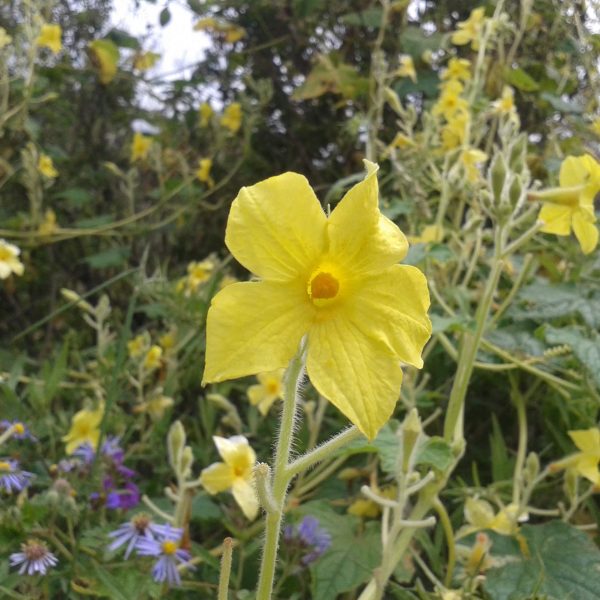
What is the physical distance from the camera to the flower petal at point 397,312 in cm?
59

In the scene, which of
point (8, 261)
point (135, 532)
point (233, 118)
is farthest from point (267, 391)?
point (233, 118)

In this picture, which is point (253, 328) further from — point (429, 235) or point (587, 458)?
point (429, 235)

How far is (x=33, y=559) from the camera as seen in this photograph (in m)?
0.84

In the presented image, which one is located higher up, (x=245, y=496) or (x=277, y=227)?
(x=277, y=227)

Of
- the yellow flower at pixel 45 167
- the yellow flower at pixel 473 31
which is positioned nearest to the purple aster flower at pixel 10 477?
the yellow flower at pixel 45 167

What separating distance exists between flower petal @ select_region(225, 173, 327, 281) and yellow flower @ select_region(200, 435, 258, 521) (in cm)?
41

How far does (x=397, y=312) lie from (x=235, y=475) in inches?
17.9

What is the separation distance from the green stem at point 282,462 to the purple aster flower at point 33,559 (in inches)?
13.5

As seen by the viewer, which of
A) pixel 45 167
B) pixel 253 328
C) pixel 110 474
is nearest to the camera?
pixel 253 328

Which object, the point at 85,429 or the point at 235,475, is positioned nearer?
the point at 235,475

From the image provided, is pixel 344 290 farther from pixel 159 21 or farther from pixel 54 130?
pixel 54 130

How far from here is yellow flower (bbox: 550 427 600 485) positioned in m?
1.00

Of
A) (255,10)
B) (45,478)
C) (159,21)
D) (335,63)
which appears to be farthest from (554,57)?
(45,478)

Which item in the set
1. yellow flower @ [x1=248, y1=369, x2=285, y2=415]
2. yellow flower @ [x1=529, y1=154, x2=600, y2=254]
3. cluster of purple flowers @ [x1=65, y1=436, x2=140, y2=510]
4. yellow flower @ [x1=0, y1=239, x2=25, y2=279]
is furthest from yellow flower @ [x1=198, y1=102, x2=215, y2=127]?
yellow flower @ [x1=529, y1=154, x2=600, y2=254]
